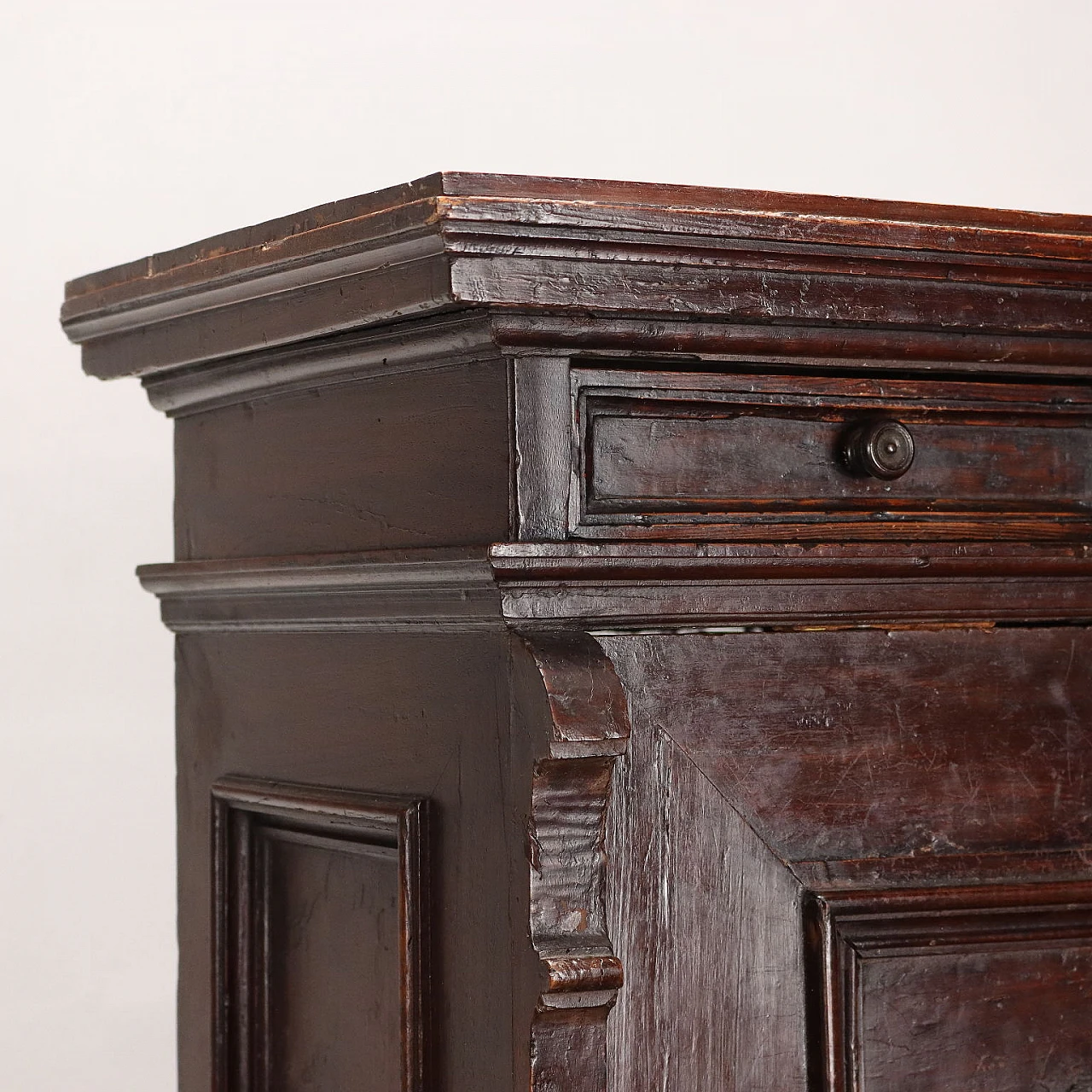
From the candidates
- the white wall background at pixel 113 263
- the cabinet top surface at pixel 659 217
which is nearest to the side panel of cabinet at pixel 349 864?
the cabinet top surface at pixel 659 217

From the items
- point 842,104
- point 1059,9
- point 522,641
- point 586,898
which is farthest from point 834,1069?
point 1059,9

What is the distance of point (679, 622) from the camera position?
0.97 metres

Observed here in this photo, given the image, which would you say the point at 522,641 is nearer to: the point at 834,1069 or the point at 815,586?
the point at 815,586

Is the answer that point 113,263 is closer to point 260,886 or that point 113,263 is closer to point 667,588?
point 260,886

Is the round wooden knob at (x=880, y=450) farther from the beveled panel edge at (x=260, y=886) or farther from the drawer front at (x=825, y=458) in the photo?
the beveled panel edge at (x=260, y=886)

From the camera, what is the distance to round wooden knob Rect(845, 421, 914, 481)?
101cm

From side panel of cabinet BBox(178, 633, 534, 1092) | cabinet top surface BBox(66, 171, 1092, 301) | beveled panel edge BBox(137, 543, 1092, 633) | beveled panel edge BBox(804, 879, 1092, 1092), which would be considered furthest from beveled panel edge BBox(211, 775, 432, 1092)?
cabinet top surface BBox(66, 171, 1092, 301)

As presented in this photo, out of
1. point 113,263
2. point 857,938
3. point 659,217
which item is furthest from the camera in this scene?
point 113,263

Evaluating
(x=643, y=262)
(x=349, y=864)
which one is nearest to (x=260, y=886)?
(x=349, y=864)

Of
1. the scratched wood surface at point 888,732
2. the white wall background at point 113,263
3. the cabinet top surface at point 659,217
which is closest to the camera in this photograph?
the cabinet top surface at point 659,217

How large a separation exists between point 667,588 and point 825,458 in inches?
5.3

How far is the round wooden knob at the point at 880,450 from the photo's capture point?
39.8 inches

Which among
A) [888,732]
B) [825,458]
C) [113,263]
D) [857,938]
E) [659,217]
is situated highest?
[113,263]

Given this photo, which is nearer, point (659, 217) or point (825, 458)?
point (659, 217)
